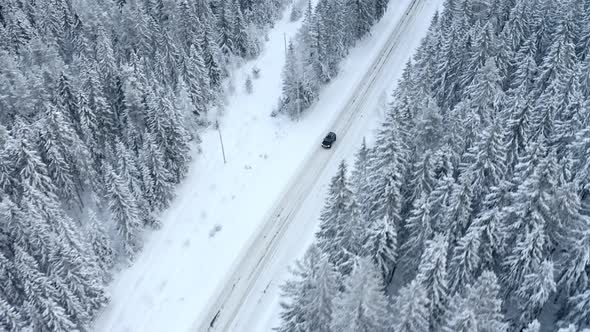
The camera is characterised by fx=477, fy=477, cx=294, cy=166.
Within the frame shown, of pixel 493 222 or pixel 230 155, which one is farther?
pixel 230 155

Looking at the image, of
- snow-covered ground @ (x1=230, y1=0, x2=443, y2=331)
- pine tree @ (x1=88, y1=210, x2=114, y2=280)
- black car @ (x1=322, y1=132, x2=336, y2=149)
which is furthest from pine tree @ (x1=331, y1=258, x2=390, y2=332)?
black car @ (x1=322, y1=132, x2=336, y2=149)

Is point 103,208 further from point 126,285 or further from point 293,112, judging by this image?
point 293,112

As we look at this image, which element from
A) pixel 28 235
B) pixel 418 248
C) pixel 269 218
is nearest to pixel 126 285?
pixel 28 235

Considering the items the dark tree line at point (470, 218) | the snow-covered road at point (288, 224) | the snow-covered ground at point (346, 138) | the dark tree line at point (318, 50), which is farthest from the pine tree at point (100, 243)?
the dark tree line at point (318, 50)

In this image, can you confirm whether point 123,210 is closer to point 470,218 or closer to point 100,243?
point 100,243

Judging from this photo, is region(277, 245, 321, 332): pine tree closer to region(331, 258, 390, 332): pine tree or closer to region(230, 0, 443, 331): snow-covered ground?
region(331, 258, 390, 332): pine tree

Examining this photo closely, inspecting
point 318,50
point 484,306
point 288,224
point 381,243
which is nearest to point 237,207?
point 288,224
